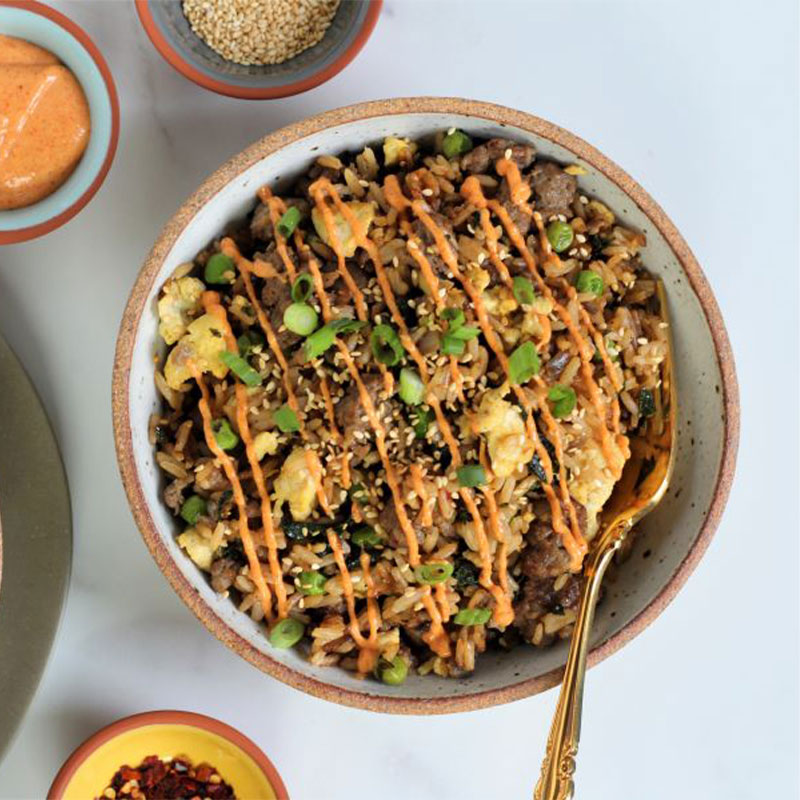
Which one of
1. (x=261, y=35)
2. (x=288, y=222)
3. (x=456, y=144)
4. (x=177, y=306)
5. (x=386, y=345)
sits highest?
(x=261, y=35)

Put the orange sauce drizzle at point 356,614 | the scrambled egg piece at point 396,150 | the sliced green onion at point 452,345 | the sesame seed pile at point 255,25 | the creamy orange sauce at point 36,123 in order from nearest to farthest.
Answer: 1. the sliced green onion at point 452,345
2. the orange sauce drizzle at point 356,614
3. the scrambled egg piece at point 396,150
4. the creamy orange sauce at point 36,123
5. the sesame seed pile at point 255,25

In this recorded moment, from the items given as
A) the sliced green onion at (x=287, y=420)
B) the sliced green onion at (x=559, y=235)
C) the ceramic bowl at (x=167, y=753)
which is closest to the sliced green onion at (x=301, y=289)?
the sliced green onion at (x=287, y=420)

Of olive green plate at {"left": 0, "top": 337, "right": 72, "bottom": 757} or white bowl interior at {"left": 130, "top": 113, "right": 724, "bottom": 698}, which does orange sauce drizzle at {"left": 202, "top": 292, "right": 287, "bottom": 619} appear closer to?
white bowl interior at {"left": 130, "top": 113, "right": 724, "bottom": 698}

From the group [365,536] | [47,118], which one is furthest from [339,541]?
[47,118]

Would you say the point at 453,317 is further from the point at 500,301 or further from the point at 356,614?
the point at 356,614

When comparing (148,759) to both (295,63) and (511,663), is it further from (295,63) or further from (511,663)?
(295,63)

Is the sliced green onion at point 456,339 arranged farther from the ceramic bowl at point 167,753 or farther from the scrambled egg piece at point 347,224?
the ceramic bowl at point 167,753
